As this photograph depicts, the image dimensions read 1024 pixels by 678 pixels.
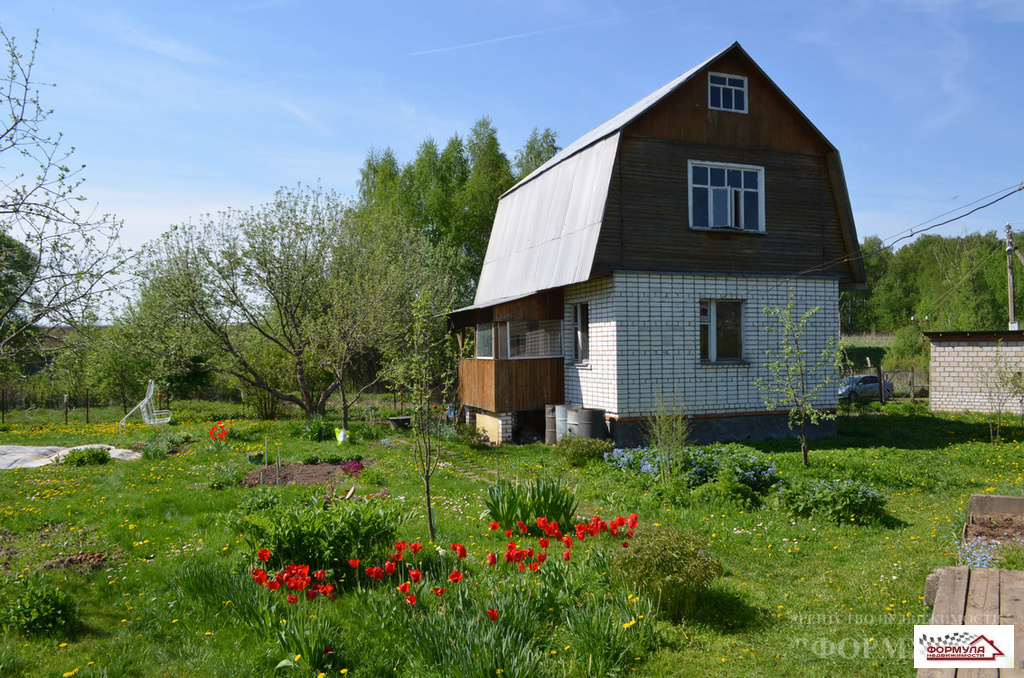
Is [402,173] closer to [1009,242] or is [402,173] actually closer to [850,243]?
[850,243]

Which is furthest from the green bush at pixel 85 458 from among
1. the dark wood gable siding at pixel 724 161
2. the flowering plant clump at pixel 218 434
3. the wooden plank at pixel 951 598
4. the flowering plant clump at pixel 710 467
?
the wooden plank at pixel 951 598

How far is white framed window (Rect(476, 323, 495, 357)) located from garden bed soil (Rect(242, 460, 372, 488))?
6.42m

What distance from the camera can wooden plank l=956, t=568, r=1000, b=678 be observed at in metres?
3.02

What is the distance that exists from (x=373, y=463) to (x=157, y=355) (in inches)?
426

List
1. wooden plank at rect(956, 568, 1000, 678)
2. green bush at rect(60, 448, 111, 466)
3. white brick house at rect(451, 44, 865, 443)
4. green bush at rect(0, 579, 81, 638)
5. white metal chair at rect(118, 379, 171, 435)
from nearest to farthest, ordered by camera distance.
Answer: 1. wooden plank at rect(956, 568, 1000, 678)
2. green bush at rect(0, 579, 81, 638)
3. green bush at rect(60, 448, 111, 466)
4. white brick house at rect(451, 44, 865, 443)
5. white metal chair at rect(118, 379, 171, 435)

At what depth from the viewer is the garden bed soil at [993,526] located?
5979 millimetres

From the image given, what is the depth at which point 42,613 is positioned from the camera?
16.3 feet

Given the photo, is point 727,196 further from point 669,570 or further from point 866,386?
point 866,386

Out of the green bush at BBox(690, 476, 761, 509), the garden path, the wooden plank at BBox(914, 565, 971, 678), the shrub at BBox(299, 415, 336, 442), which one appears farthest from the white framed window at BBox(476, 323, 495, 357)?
the wooden plank at BBox(914, 565, 971, 678)

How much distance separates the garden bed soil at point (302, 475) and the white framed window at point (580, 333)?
19.9ft

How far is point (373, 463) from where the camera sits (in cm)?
1207

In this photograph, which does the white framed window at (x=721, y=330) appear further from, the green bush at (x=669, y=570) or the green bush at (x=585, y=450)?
the green bush at (x=669, y=570)

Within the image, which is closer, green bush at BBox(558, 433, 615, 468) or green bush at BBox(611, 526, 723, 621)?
green bush at BBox(611, 526, 723, 621)

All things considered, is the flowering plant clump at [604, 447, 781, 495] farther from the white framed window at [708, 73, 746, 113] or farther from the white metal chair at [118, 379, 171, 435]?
the white metal chair at [118, 379, 171, 435]
